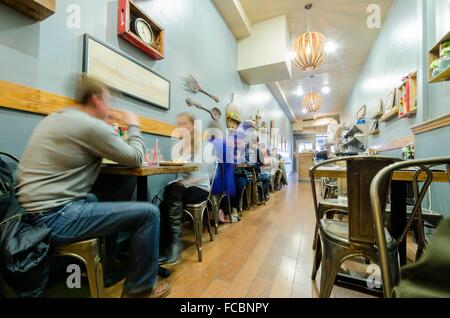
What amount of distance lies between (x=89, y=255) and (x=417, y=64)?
3502mm

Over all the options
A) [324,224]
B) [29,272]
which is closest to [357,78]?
[324,224]

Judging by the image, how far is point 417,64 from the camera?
2.21 metres

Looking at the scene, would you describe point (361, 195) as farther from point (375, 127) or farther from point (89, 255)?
point (375, 127)

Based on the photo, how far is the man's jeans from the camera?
2.64 ft

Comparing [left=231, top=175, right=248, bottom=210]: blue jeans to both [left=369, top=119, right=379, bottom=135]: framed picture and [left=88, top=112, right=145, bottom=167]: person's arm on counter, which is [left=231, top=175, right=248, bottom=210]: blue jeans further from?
[left=369, top=119, right=379, bottom=135]: framed picture

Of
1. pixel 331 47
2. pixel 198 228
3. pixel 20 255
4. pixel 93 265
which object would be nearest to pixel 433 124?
pixel 198 228

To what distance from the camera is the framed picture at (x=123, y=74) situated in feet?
4.58

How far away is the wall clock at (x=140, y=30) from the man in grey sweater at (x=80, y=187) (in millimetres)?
896

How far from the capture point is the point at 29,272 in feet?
2.29

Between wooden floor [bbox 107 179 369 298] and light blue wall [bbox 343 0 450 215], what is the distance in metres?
1.32

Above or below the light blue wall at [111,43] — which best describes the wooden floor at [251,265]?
below

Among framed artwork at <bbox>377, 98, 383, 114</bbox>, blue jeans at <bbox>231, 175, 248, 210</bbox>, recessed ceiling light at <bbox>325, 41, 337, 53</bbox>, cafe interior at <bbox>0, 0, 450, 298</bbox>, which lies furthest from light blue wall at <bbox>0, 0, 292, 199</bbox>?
framed artwork at <bbox>377, 98, 383, 114</bbox>

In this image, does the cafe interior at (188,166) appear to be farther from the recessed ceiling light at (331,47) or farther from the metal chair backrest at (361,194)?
the recessed ceiling light at (331,47)

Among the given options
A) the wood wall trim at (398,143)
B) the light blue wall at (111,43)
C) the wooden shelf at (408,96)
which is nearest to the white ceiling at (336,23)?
the light blue wall at (111,43)
